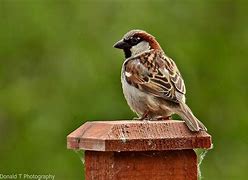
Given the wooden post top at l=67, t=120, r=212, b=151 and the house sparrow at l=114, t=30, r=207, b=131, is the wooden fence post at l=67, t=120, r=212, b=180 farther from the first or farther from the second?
the house sparrow at l=114, t=30, r=207, b=131

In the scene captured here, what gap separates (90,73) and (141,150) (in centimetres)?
437

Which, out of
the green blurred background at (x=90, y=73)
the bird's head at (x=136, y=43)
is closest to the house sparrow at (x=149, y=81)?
the bird's head at (x=136, y=43)

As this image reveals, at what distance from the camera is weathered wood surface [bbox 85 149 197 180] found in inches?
123

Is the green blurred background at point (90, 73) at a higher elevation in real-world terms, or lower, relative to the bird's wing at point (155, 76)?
lower

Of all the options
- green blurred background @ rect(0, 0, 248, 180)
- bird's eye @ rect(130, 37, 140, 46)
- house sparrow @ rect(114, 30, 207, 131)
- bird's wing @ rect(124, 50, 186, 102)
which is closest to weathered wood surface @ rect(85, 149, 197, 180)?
house sparrow @ rect(114, 30, 207, 131)

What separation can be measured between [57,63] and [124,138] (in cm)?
490

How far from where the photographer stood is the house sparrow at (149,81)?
4535 mm

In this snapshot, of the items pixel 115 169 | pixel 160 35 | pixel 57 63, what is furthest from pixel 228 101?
pixel 115 169

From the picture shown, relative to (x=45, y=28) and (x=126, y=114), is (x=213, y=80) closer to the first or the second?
(x=126, y=114)

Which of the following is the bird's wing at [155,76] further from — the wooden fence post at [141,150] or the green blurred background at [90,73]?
the green blurred background at [90,73]

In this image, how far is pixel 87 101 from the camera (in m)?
7.54

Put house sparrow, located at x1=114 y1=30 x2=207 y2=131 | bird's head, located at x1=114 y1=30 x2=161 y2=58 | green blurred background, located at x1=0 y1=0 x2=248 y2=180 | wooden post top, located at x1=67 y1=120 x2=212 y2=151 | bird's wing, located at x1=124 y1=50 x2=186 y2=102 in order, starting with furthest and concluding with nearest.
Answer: green blurred background, located at x1=0 y1=0 x2=248 y2=180 → bird's head, located at x1=114 y1=30 x2=161 y2=58 → bird's wing, located at x1=124 y1=50 x2=186 y2=102 → house sparrow, located at x1=114 y1=30 x2=207 y2=131 → wooden post top, located at x1=67 y1=120 x2=212 y2=151

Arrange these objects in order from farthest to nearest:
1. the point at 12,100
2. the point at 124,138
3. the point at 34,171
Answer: the point at 12,100 < the point at 34,171 < the point at 124,138

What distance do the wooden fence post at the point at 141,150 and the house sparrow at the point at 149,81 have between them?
2.92 feet
